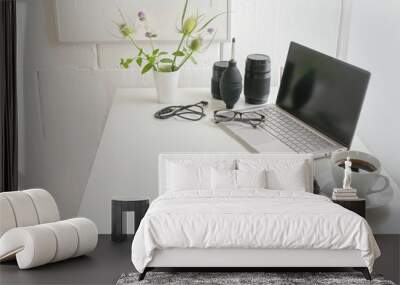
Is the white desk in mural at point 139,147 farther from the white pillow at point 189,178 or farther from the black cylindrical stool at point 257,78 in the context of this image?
the white pillow at point 189,178

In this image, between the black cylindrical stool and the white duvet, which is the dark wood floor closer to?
the white duvet

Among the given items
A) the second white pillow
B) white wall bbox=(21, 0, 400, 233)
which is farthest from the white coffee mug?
white wall bbox=(21, 0, 400, 233)

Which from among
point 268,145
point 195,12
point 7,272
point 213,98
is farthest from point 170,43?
point 7,272

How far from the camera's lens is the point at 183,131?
2934mm

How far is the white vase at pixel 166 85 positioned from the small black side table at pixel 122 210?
1.01 metres

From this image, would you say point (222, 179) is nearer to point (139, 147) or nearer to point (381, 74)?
point (139, 147)

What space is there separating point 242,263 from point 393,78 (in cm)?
132

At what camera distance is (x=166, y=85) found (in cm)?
323

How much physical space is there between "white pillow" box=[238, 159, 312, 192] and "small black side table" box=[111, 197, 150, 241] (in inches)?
11.7

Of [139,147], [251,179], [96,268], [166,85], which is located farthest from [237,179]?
[166,85]

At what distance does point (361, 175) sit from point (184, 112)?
Answer: 0.92 meters

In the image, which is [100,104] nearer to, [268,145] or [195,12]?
[195,12]

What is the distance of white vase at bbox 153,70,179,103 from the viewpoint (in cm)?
321

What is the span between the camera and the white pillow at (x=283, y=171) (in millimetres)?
2264
